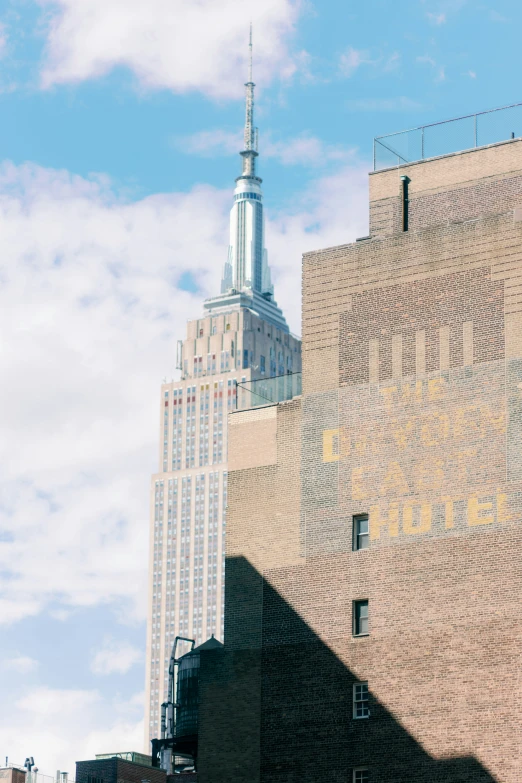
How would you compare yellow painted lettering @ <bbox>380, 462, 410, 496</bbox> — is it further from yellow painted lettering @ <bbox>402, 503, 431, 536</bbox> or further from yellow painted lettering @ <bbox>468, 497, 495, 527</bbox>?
yellow painted lettering @ <bbox>468, 497, 495, 527</bbox>

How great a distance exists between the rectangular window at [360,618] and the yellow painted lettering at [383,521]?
9.22ft

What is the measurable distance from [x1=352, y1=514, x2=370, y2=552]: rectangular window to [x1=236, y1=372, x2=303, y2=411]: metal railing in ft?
25.0

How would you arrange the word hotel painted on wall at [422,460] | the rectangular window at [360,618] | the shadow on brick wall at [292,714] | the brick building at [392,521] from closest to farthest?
1. the brick building at [392,521]
2. the shadow on brick wall at [292,714]
3. the word hotel painted on wall at [422,460]
4. the rectangular window at [360,618]

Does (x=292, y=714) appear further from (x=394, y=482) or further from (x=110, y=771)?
(x=110, y=771)

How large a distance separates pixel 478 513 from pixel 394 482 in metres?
4.31

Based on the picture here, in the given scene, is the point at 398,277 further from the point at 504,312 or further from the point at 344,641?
the point at 344,641

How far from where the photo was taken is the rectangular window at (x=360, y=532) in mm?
67500

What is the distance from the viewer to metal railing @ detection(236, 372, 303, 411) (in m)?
73.4

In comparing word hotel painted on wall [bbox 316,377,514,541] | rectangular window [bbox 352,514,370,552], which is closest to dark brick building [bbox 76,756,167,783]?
rectangular window [bbox 352,514,370,552]

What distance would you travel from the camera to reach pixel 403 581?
65.5 metres

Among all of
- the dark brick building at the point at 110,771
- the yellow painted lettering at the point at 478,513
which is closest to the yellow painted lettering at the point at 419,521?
the yellow painted lettering at the point at 478,513

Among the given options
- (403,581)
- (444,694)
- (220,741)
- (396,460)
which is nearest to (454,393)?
(396,460)

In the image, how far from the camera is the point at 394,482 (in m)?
67.2

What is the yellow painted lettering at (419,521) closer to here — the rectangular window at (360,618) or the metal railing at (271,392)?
the rectangular window at (360,618)
